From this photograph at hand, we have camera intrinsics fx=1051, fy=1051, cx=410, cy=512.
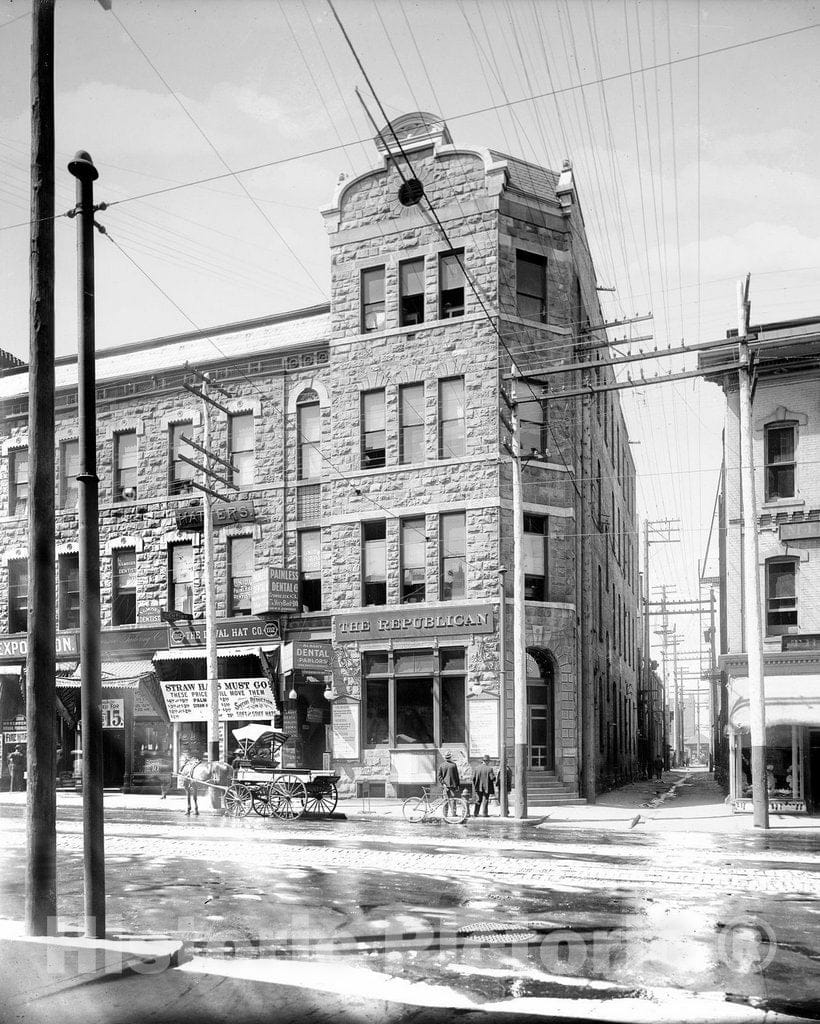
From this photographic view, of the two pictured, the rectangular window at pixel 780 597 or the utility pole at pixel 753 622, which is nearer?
the utility pole at pixel 753 622

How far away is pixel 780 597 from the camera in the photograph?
92.0 ft

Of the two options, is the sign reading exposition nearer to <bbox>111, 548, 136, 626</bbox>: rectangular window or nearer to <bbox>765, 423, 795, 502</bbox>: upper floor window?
<bbox>111, 548, 136, 626</bbox>: rectangular window

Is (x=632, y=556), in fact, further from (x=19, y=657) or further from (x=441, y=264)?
(x=19, y=657)

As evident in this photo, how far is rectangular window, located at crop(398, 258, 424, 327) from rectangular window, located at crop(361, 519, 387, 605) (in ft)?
19.9

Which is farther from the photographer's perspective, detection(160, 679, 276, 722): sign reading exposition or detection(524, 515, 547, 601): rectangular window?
detection(160, 679, 276, 722): sign reading exposition

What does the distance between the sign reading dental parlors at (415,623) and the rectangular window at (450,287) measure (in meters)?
8.59

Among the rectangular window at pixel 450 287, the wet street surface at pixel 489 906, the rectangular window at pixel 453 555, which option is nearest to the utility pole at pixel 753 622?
the wet street surface at pixel 489 906

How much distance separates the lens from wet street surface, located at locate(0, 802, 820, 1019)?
885cm

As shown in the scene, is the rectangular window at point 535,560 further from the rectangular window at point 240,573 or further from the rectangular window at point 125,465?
the rectangular window at point 125,465

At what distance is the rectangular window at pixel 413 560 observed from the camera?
29984mm

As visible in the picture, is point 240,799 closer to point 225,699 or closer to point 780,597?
point 225,699

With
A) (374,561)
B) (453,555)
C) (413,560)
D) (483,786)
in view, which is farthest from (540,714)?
(374,561)

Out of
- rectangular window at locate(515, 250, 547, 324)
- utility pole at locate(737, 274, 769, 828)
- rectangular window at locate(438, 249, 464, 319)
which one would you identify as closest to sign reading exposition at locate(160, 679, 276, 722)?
rectangular window at locate(438, 249, 464, 319)

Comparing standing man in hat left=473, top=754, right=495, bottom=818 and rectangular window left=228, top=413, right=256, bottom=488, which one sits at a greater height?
rectangular window left=228, top=413, right=256, bottom=488
